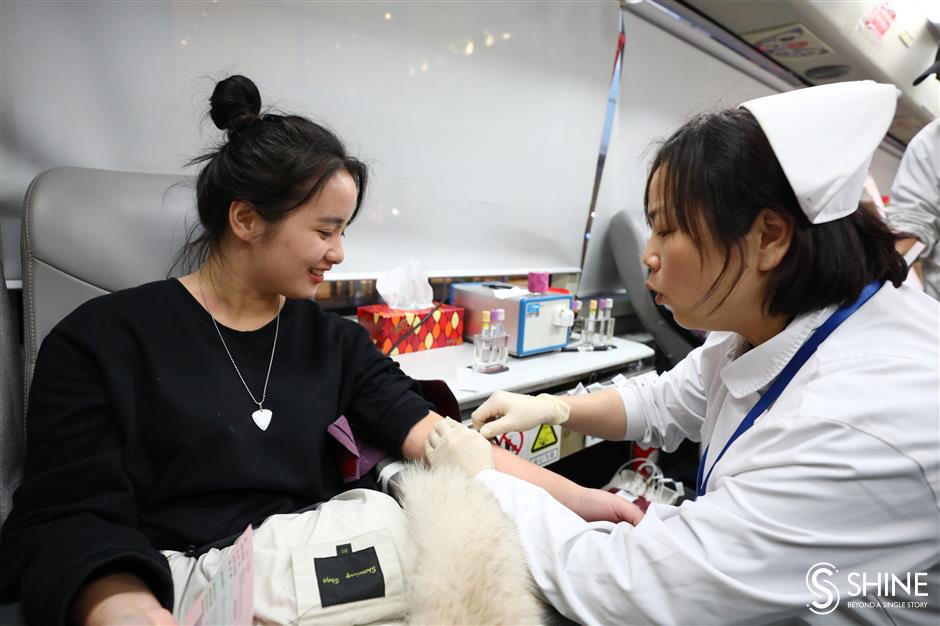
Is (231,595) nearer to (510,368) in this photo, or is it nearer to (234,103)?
(234,103)

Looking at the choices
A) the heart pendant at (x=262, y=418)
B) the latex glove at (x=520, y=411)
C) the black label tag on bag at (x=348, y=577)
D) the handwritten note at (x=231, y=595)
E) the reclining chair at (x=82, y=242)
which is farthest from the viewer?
the latex glove at (x=520, y=411)

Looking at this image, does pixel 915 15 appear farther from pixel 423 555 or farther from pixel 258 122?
pixel 423 555

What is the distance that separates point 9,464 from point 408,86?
1691 millimetres

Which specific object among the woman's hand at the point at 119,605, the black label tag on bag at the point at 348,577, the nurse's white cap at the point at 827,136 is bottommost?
the woman's hand at the point at 119,605

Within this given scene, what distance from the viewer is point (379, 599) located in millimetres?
723

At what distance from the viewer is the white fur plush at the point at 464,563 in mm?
620

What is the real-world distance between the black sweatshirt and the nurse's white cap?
2.86 feet

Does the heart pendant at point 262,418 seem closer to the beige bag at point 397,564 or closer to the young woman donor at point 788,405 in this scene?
the beige bag at point 397,564

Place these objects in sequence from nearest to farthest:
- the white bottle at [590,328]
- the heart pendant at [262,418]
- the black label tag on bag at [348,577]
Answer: the black label tag on bag at [348,577] < the heart pendant at [262,418] < the white bottle at [590,328]

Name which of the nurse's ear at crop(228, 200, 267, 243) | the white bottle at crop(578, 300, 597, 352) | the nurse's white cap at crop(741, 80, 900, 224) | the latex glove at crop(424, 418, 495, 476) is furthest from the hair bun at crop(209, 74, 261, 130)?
the white bottle at crop(578, 300, 597, 352)

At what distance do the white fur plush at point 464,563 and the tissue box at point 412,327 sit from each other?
1.00 m

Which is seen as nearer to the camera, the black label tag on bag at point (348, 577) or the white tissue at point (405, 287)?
the black label tag on bag at point (348, 577)

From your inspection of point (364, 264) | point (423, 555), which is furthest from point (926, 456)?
point (364, 264)

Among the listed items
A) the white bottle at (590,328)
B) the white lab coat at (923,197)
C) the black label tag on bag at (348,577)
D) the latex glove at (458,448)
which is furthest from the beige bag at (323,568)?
the white lab coat at (923,197)
